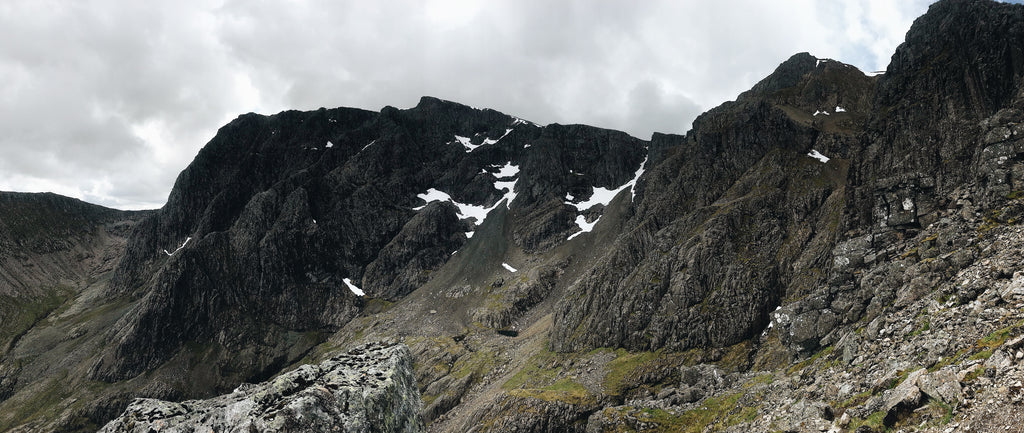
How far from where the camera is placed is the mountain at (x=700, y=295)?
83.7 feet

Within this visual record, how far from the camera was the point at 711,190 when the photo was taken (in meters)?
114

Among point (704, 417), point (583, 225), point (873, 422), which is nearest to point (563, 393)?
point (704, 417)

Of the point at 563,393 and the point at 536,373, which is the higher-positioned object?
the point at 536,373

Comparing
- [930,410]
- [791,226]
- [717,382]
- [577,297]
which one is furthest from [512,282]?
[930,410]

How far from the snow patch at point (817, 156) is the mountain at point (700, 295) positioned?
199cm

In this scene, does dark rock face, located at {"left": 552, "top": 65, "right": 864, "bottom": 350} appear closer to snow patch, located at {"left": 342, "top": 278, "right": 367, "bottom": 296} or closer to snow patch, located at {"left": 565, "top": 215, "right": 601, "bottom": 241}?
snow patch, located at {"left": 565, "top": 215, "right": 601, "bottom": 241}

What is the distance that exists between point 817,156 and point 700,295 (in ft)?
164

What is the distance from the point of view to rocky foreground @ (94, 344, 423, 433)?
44.9 feet

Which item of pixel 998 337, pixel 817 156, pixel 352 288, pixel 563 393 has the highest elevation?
pixel 817 156

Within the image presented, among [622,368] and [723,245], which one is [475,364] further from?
[723,245]

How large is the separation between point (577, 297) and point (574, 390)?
33618mm

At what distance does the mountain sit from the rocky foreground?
17.7 inches

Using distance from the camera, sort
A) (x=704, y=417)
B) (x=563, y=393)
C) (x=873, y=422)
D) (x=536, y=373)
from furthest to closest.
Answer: (x=536, y=373) < (x=563, y=393) < (x=704, y=417) < (x=873, y=422)

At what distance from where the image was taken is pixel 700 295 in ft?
274
